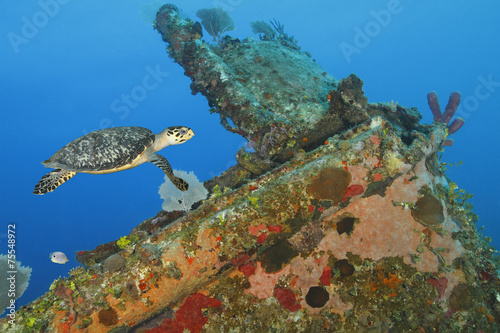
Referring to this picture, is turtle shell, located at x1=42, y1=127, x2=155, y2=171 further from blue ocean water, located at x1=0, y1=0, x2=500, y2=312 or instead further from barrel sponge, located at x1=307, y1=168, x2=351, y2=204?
blue ocean water, located at x1=0, y1=0, x2=500, y2=312

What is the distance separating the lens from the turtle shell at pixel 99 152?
4.89 m

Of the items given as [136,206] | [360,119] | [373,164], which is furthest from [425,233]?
[136,206]

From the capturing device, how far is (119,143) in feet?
16.9

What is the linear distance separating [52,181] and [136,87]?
7625cm

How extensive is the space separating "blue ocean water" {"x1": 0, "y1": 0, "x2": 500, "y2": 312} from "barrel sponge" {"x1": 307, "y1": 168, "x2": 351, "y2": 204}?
4031 cm

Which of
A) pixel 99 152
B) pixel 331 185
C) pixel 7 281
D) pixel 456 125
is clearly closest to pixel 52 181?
pixel 99 152

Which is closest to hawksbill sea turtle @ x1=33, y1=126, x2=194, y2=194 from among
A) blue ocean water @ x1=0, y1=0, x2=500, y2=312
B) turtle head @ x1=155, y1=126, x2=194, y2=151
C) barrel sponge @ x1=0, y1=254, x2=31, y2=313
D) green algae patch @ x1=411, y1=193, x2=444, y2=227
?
turtle head @ x1=155, y1=126, x2=194, y2=151

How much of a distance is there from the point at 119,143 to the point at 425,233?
6401 millimetres

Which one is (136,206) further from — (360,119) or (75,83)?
(360,119)

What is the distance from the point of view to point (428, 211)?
4.29 meters

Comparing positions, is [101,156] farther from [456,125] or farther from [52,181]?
[456,125]

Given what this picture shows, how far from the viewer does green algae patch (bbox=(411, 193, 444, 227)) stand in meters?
4.23

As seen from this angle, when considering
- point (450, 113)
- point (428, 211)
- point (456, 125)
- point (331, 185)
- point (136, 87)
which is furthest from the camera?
point (136, 87)

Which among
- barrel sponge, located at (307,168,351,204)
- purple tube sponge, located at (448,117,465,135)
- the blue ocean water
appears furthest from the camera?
the blue ocean water
